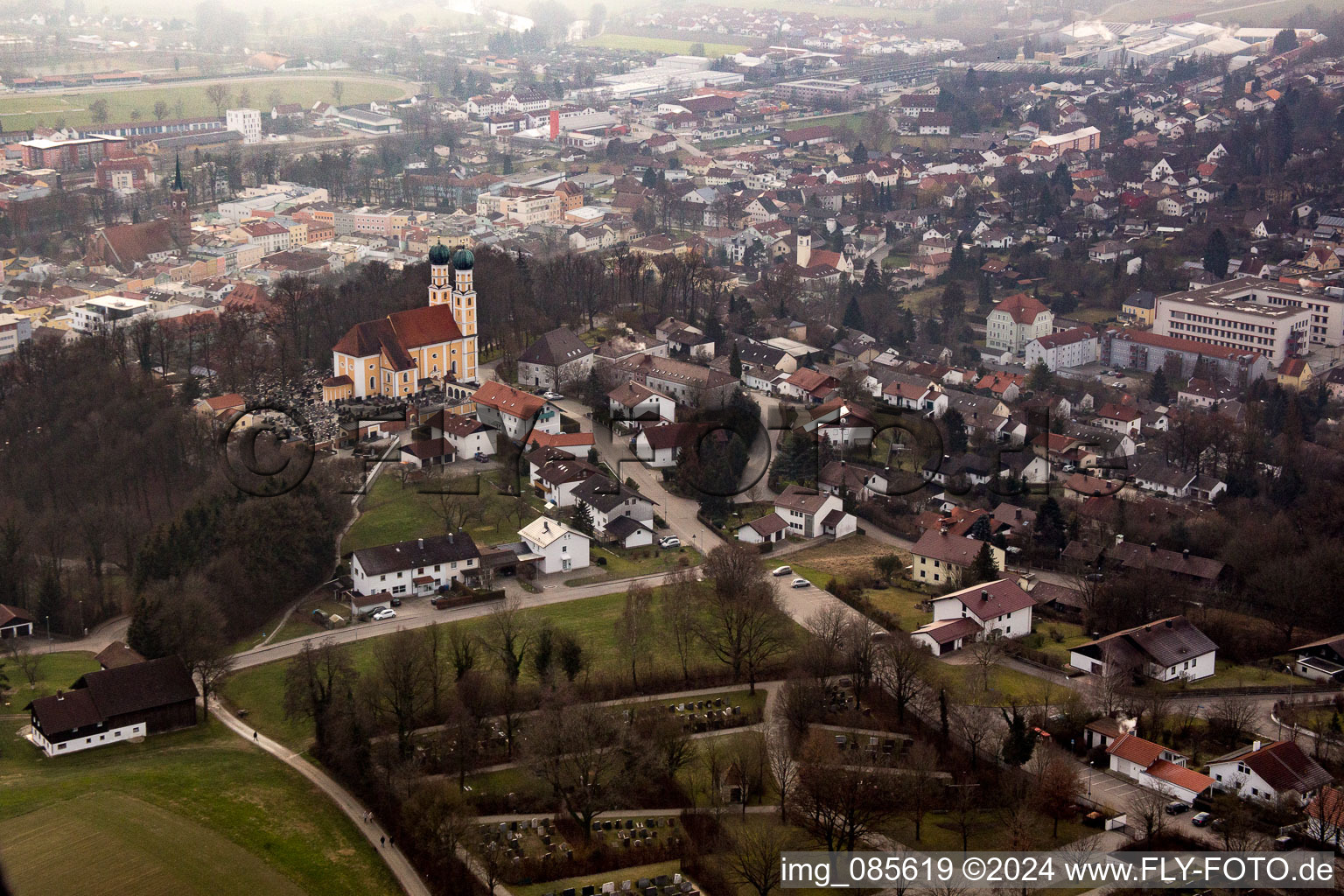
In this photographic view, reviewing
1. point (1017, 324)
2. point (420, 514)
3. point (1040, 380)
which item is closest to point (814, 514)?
point (420, 514)

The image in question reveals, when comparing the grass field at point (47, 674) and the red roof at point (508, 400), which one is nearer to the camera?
the grass field at point (47, 674)

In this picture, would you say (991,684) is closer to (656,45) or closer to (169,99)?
(169,99)

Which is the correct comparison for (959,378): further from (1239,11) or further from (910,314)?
(1239,11)

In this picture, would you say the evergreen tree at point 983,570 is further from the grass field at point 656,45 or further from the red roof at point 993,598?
the grass field at point 656,45

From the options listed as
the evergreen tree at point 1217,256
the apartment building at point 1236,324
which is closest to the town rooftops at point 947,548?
the apartment building at point 1236,324

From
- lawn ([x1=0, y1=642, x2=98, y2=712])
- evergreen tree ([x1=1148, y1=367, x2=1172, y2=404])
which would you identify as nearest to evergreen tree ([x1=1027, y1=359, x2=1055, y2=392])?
evergreen tree ([x1=1148, y1=367, x2=1172, y2=404])

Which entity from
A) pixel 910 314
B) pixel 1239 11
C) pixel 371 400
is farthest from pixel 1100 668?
pixel 1239 11
